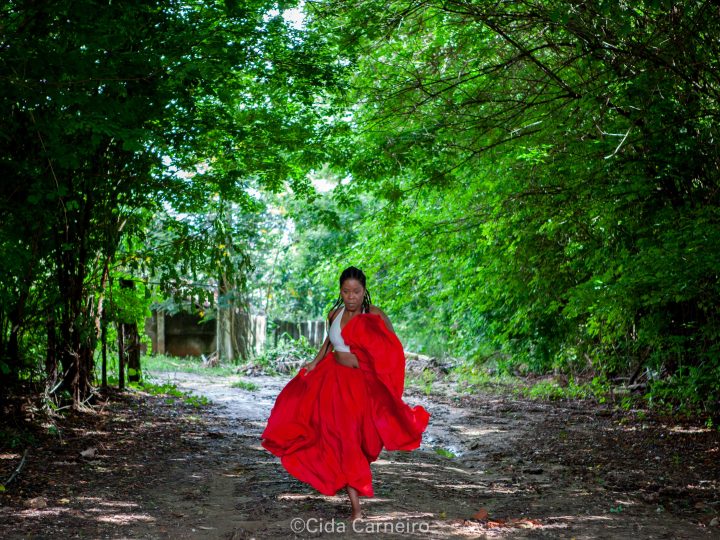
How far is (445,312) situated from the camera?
1794 cm

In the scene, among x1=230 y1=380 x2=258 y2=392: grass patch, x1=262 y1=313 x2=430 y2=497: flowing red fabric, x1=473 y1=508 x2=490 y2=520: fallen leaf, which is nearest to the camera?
x1=473 y1=508 x2=490 y2=520: fallen leaf

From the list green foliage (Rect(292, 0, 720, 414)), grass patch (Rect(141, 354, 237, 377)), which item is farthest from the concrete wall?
green foliage (Rect(292, 0, 720, 414))

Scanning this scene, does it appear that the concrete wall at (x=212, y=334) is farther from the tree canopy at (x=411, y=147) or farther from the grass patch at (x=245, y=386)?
the tree canopy at (x=411, y=147)

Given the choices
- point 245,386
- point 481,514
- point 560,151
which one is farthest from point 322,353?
point 245,386

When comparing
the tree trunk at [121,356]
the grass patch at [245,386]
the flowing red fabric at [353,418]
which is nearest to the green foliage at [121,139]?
the tree trunk at [121,356]

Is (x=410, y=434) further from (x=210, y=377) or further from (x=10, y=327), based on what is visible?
(x=210, y=377)

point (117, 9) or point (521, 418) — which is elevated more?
point (117, 9)

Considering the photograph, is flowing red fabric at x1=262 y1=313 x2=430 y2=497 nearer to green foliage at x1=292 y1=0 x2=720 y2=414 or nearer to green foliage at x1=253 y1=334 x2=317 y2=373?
green foliage at x1=292 y1=0 x2=720 y2=414

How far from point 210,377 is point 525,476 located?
41.3 feet

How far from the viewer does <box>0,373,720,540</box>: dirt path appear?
5.16 metres

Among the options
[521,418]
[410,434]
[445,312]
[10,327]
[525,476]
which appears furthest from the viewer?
[445,312]

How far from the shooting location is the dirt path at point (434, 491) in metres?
5.16

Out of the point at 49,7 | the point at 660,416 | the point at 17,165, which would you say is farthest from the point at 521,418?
the point at 49,7

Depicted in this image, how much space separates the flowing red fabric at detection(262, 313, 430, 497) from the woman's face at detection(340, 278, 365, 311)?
0.11 meters
